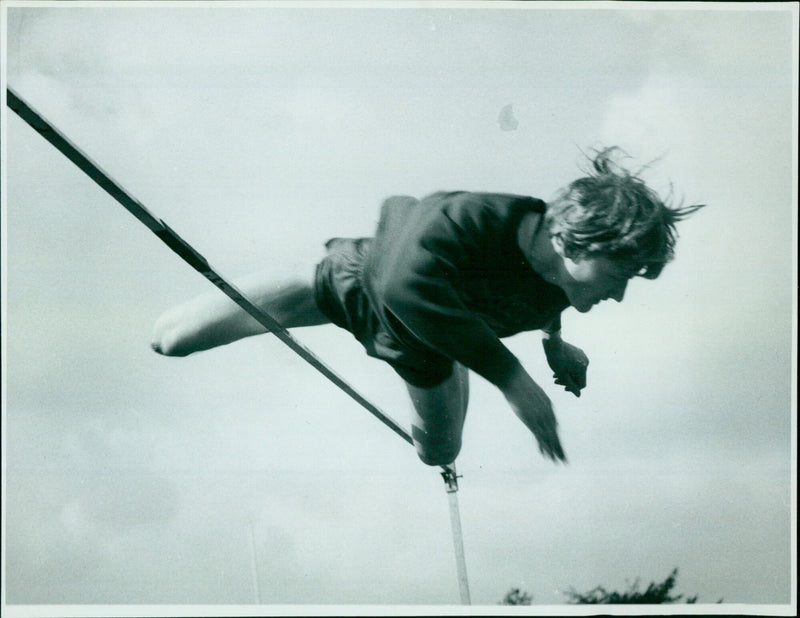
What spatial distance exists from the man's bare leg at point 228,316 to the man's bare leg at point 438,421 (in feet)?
1.15

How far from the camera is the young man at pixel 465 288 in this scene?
106 inches

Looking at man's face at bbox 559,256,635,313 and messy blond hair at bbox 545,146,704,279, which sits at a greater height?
messy blond hair at bbox 545,146,704,279

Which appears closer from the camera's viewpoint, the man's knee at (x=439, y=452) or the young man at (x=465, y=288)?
the young man at (x=465, y=288)

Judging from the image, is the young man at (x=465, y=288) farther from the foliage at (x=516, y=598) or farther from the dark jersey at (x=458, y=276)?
the foliage at (x=516, y=598)

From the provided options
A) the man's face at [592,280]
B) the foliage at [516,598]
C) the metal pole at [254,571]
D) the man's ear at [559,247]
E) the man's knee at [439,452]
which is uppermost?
the man's ear at [559,247]

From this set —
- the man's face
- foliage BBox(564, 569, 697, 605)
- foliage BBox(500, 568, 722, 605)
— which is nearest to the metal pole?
foliage BBox(500, 568, 722, 605)

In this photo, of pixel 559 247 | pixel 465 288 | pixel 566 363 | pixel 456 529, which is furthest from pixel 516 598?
pixel 559 247

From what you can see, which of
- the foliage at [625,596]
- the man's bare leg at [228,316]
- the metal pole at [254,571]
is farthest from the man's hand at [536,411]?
the metal pole at [254,571]

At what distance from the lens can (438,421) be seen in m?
2.83

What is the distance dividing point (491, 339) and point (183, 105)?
40.5 inches

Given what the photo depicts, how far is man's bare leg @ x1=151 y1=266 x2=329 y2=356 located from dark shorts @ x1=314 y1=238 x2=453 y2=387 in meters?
0.05

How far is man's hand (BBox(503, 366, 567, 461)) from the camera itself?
2.77 meters

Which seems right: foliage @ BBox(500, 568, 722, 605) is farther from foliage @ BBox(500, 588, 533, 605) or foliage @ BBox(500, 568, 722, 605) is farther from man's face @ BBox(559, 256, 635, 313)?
man's face @ BBox(559, 256, 635, 313)

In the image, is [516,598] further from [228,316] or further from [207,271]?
[207,271]
